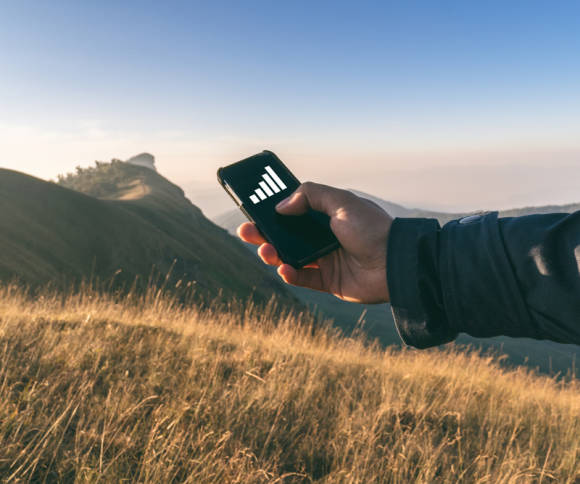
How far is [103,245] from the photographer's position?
2352 centimetres

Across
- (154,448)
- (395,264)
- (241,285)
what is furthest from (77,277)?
(395,264)

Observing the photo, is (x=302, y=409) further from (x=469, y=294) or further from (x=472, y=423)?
(x=469, y=294)

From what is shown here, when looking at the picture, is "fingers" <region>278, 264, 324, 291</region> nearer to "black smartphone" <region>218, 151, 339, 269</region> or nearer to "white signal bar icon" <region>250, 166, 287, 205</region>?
"black smartphone" <region>218, 151, 339, 269</region>

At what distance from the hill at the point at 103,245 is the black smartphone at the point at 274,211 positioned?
956 centimetres

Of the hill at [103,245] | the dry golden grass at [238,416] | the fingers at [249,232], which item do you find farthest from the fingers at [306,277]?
the hill at [103,245]

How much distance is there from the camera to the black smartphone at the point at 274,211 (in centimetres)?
261

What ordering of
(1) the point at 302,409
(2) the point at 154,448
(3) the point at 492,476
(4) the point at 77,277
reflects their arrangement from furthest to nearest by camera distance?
(4) the point at 77,277, (1) the point at 302,409, (3) the point at 492,476, (2) the point at 154,448

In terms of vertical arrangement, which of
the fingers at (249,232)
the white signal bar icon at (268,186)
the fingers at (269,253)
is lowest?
the fingers at (269,253)

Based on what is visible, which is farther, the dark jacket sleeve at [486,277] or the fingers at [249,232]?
the fingers at [249,232]

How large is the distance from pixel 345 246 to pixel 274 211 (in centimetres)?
55

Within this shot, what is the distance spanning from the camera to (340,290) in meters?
2.68

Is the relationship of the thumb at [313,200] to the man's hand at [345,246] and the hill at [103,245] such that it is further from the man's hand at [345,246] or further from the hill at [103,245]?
the hill at [103,245]

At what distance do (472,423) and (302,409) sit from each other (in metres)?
1.94

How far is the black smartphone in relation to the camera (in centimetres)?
261
